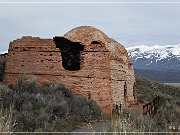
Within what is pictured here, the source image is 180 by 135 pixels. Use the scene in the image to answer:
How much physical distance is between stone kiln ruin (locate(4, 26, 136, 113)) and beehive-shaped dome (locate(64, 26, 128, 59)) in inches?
2.0

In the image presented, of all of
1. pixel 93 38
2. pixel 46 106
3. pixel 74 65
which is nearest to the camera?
pixel 46 106

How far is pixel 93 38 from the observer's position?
22984 millimetres

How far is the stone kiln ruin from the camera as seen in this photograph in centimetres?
2066

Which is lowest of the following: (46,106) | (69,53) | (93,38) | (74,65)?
(46,106)

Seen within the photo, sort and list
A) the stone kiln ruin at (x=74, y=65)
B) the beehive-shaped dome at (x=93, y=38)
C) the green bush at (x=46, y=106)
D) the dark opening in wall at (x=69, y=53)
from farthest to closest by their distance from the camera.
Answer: the beehive-shaped dome at (x=93, y=38) → the dark opening in wall at (x=69, y=53) → the stone kiln ruin at (x=74, y=65) → the green bush at (x=46, y=106)

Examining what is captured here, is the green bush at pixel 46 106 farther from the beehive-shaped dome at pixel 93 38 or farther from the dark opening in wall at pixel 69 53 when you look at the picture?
the beehive-shaped dome at pixel 93 38

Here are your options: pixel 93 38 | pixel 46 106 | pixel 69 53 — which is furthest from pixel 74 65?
pixel 46 106

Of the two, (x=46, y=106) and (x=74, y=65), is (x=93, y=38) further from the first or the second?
(x=46, y=106)

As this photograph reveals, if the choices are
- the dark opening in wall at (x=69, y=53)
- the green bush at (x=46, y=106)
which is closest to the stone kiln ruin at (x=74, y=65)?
the dark opening in wall at (x=69, y=53)

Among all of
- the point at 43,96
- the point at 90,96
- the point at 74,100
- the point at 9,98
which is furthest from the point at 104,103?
the point at 9,98

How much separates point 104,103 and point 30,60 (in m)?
4.04

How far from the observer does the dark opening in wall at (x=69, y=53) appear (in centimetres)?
2214

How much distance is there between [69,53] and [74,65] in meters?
0.64

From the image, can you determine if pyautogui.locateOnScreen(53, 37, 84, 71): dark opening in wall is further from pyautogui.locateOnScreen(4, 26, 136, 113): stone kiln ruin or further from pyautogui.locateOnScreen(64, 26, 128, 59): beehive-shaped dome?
pyautogui.locateOnScreen(64, 26, 128, 59): beehive-shaped dome
